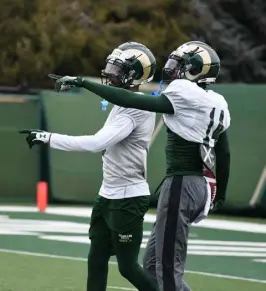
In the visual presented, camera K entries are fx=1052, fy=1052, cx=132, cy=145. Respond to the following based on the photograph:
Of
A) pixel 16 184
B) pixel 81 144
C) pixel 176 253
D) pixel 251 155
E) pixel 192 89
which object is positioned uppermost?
pixel 192 89

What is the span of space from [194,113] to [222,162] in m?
0.53

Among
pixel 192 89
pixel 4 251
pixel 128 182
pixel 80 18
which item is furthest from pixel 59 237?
pixel 80 18

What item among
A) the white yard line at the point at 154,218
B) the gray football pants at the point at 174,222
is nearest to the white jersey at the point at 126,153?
the gray football pants at the point at 174,222

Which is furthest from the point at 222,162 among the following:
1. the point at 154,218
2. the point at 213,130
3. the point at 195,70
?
the point at 154,218

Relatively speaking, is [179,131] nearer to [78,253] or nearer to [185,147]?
[185,147]

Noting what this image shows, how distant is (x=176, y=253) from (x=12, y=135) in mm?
11317

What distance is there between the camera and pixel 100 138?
268 inches

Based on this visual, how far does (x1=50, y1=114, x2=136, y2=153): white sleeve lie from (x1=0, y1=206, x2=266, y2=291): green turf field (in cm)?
264

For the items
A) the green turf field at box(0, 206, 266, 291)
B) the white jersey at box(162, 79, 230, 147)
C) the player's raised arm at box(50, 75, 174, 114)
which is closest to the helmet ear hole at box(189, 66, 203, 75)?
the white jersey at box(162, 79, 230, 147)

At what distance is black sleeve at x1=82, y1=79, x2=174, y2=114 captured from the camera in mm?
6258

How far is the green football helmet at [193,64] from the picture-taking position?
6.66 meters

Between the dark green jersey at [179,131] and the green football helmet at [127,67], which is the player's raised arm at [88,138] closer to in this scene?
the green football helmet at [127,67]

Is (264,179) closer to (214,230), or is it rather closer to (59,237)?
(214,230)

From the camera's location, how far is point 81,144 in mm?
6777
